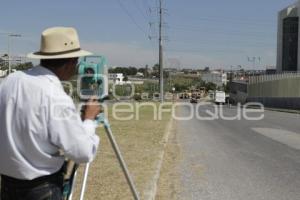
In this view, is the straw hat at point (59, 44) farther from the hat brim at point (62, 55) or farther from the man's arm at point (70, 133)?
the man's arm at point (70, 133)

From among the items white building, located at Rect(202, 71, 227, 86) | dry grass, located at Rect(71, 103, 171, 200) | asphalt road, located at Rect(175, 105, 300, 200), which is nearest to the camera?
dry grass, located at Rect(71, 103, 171, 200)

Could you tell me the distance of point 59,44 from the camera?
11.9ft

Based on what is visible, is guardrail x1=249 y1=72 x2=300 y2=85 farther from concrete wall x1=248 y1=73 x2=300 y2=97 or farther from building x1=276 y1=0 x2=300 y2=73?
building x1=276 y1=0 x2=300 y2=73

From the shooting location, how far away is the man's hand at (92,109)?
378 cm

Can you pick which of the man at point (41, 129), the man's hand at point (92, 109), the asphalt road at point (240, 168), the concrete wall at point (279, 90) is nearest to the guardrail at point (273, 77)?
the concrete wall at point (279, 90)

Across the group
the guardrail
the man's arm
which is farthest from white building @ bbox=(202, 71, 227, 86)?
the man's arm

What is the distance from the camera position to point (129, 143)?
15.3 m

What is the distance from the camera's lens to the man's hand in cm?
378

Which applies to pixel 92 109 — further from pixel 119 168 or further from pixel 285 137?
pixel 285 137

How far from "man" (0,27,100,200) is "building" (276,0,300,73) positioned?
94860 mm

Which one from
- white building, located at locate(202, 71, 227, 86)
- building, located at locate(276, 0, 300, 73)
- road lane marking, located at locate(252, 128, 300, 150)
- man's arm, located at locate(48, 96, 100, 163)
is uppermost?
building, located at locate(276, 0, 300, 73)

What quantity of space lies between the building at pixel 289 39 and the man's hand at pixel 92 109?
94580 mm

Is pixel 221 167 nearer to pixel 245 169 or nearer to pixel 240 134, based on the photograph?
pixel 245 169

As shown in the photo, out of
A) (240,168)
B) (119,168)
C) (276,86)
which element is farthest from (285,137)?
(276,86)
